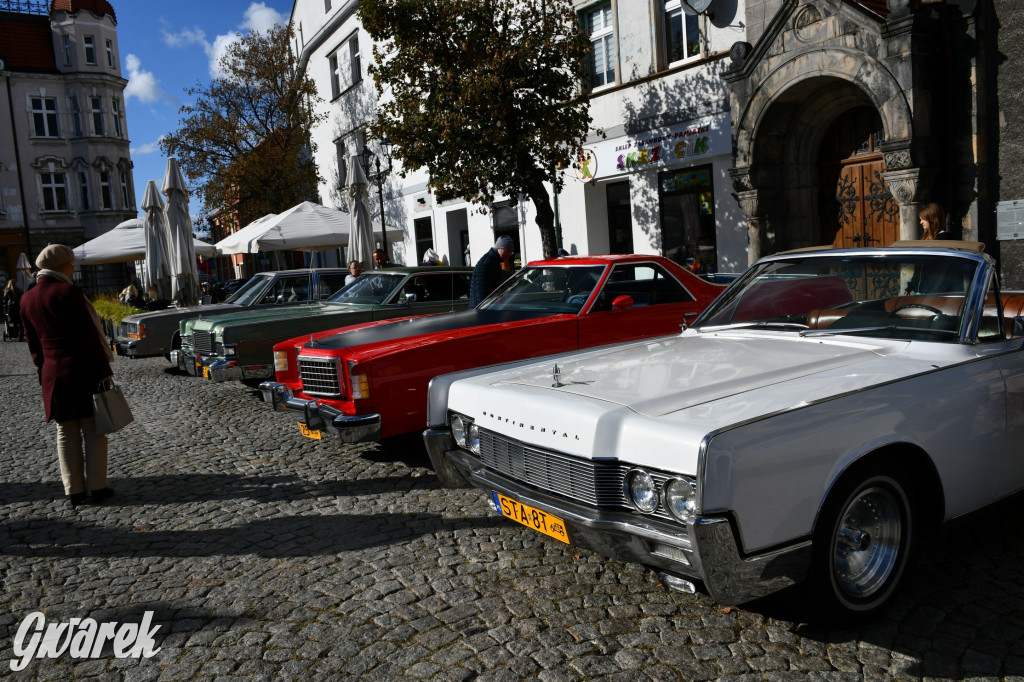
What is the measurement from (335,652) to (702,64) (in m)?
13.5

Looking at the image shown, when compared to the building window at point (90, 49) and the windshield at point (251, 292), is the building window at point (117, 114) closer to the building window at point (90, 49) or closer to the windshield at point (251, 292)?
the building window at point (90, 49)

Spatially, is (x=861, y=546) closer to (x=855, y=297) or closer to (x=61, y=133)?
(x=855, y=297)

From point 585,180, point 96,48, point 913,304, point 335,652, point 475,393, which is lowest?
point 335,652

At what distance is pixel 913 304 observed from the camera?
4020 mm

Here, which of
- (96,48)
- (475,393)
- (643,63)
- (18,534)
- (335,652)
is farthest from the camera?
(96,48)

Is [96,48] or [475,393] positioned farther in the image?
[96,48]

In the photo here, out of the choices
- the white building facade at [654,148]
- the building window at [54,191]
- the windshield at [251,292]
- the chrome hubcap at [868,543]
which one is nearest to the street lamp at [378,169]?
the white building facade at [654,148]

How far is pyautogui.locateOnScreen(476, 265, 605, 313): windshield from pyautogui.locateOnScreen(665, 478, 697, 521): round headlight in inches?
156

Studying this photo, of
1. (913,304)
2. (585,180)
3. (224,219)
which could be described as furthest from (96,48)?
(913,304)

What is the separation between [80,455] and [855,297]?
5.19m

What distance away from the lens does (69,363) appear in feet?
18.2

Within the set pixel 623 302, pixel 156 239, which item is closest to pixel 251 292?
pixel 156 239

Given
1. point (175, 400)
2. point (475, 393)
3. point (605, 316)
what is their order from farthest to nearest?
point (175, 400) → point (605, 316) → point (475, 393)

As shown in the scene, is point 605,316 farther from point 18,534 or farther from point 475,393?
point 18,534
